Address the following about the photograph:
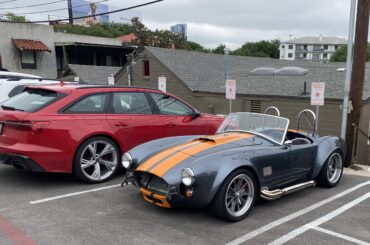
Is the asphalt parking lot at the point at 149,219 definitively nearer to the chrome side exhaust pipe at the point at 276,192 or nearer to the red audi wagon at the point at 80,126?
the chrome side exhaust pipe at the point at 276,192

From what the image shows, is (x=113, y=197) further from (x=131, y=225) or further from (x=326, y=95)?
(x=326, y=95)

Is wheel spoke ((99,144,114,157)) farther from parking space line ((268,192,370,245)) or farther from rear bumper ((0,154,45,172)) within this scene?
parking space line ((268,192,370,245))

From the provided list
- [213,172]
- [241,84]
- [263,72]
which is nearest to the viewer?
[213,172]

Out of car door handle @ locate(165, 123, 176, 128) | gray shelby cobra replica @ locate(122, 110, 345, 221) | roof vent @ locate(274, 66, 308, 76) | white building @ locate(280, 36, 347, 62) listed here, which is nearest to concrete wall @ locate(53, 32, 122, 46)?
roof vent @ locate(274, 66, 308, 76)

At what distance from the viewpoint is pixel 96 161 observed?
576 cm

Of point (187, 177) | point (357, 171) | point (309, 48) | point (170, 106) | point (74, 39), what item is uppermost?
point (309, 48)

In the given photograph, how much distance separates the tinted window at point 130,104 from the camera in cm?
616

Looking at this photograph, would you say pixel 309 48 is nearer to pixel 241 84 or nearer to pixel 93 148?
pixel 241 84

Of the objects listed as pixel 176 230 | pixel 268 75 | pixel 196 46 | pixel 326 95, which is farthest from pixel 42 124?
pixel 196 46

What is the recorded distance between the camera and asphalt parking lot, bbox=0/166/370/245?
153 inches

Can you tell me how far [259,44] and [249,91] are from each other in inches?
3290

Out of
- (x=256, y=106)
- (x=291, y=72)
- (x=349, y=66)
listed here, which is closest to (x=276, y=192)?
(x=349, y=66)

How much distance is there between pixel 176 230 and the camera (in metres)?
4.08

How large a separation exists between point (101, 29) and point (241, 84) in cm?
5084
